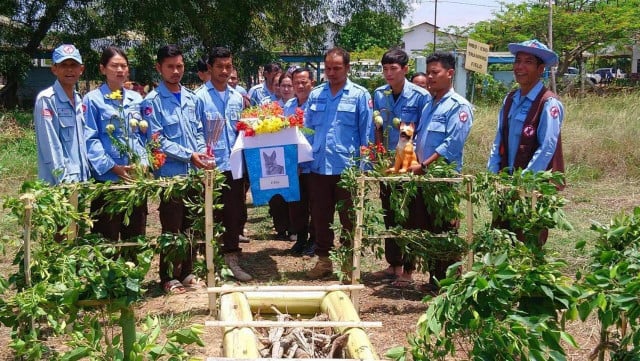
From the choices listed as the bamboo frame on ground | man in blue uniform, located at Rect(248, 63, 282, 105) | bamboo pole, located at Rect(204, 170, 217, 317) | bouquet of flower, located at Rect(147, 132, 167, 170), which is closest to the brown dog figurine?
the bamboo frame on ground

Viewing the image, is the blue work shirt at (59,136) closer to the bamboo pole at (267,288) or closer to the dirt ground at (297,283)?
the dirt ground at (297,283)

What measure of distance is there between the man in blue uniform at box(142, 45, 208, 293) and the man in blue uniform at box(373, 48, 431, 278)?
4.94ft

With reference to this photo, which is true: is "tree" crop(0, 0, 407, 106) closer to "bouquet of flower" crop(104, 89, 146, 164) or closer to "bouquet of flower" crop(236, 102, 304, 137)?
"bouquet of flower" crop(236, 102, 304, 137)

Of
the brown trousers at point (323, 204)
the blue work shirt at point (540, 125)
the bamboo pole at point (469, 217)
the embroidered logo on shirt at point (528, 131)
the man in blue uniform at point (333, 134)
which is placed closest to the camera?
the blue work shirt at point (540, 125)

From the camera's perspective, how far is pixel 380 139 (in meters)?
5.64

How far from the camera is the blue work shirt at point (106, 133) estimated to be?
4883 mm

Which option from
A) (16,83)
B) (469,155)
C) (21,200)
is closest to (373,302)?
(21,200)

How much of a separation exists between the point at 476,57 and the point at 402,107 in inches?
191

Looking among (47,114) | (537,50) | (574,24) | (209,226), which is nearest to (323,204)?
(209,226)

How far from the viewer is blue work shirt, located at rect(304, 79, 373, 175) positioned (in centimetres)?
546

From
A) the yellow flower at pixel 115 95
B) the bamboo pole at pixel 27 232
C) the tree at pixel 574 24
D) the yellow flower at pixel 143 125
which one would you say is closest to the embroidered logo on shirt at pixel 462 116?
the yellow flower at pixel 143 125

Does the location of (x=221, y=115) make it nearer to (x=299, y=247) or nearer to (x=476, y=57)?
(x=299, y=247)

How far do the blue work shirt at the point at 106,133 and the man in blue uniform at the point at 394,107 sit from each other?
75.6 inches

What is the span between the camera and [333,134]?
5477mm
